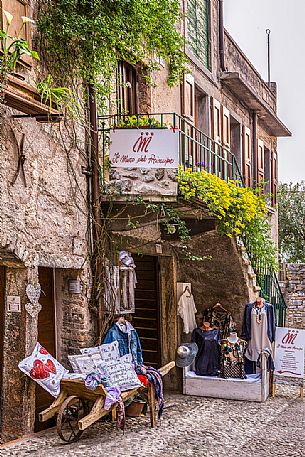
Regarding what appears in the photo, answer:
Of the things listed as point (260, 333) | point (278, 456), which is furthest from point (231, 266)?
point (278, 456)

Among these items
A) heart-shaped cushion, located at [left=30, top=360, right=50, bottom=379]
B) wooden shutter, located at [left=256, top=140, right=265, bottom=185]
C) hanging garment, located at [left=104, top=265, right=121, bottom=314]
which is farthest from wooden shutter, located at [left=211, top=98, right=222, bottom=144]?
heart-shaped cushion, located at [left=30, top=360, right=50, bottom=379]

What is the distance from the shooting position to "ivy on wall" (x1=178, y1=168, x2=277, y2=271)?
8.54 m

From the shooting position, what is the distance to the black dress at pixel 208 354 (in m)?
10.4

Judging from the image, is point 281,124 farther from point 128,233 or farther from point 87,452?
point 87,452

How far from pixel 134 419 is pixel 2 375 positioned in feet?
6.36

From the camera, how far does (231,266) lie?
35.2 feet

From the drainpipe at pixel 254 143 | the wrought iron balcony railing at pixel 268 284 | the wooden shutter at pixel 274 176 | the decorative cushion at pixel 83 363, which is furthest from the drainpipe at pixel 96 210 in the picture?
the wooden shutter at pixel 274 176

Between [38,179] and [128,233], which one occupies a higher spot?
[38,179]

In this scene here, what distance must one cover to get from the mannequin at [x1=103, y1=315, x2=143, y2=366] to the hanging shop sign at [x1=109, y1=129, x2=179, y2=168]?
207 centimetres

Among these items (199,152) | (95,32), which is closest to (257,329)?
(199,152)

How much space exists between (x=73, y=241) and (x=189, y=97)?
439 centimetres

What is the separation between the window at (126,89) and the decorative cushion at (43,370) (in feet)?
12.2

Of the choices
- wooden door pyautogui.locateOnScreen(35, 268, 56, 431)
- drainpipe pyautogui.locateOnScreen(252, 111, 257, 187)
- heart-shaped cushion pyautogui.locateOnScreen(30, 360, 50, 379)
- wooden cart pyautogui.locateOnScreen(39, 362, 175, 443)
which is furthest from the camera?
drainpipe pyautogui.locateOnScreen(252, 111, 257, 187)

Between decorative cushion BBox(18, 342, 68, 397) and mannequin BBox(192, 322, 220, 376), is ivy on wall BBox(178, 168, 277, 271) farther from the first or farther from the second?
decorative cushion BBox(18, 342, 68, 397)
